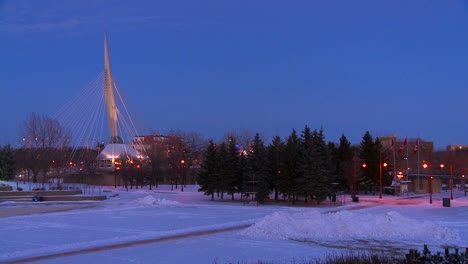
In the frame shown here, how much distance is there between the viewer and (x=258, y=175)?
47.9m

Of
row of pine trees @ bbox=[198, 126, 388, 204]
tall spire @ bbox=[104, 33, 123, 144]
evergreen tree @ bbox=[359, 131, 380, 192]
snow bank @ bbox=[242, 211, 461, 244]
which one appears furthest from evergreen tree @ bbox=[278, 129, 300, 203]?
tall spire @ bbox=[104, 33, 123, 144]

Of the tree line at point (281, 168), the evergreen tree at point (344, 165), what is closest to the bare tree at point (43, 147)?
the tree line at point (281, 168)

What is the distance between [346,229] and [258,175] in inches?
967

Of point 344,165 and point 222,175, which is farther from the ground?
point 344,165

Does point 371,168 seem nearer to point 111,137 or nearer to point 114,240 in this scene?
point 114,240

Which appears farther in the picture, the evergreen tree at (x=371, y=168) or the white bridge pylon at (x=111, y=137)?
the white bridge pylon at (x=111, y=137)

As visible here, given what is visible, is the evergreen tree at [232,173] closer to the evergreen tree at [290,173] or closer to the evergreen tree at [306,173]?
the evergreen tree at [290,173]

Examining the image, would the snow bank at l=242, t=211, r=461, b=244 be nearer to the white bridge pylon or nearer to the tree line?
the tree line

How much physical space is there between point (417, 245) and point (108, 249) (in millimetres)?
11859

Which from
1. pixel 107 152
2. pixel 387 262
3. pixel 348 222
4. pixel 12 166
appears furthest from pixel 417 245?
pixel 107 152

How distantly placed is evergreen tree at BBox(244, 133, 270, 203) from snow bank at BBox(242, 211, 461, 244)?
22555 mm

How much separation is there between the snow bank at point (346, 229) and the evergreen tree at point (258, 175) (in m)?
22.6

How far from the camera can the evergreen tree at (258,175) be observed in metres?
47.8

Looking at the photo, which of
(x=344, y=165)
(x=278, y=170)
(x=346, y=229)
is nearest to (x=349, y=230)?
(x=346, y=229)
